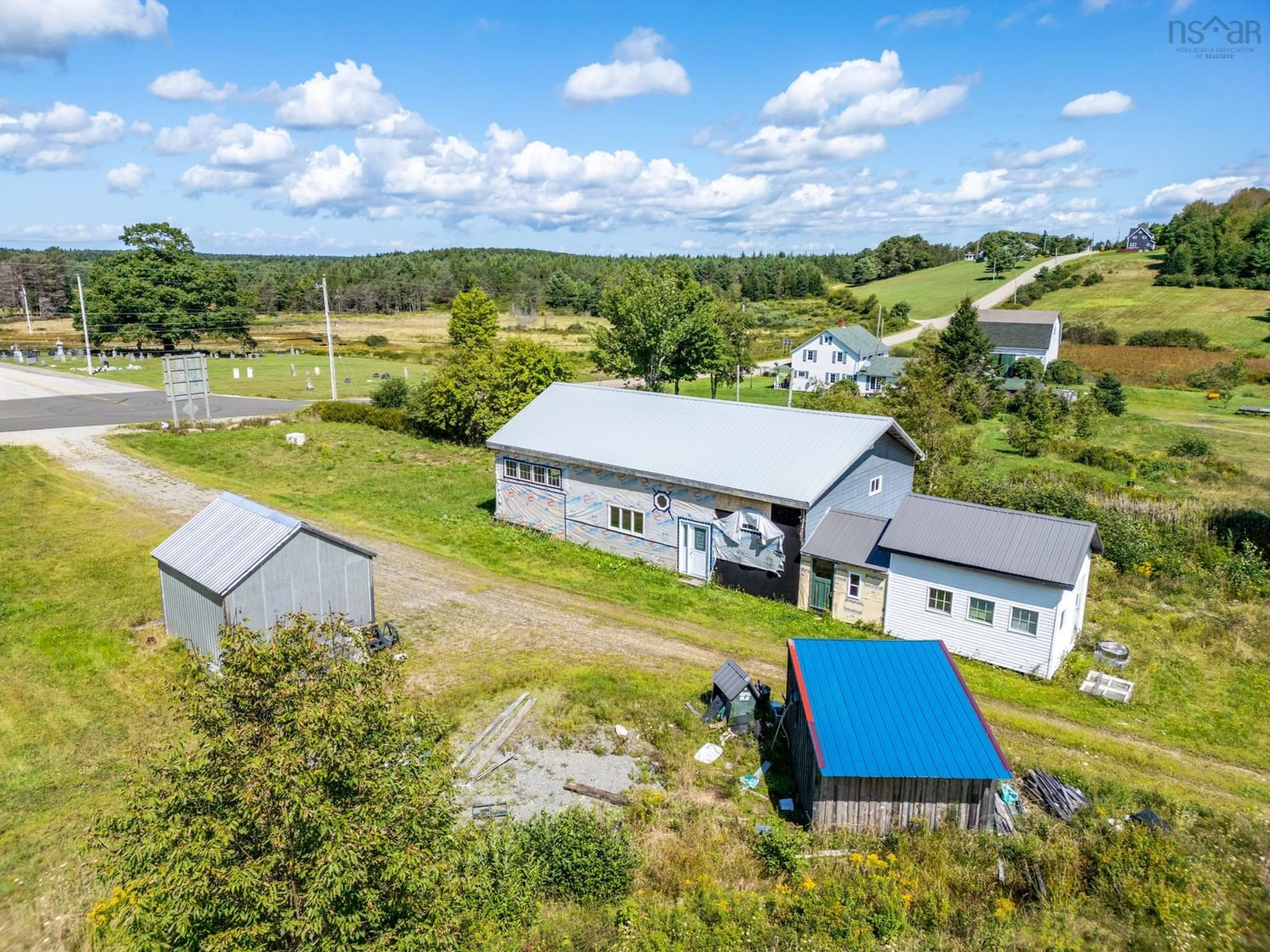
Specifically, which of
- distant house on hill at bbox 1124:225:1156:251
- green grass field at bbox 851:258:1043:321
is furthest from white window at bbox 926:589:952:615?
distant house on hill at bbox 1124:225:1156:251

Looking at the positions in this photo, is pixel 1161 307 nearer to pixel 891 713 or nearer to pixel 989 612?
pixel 989 612

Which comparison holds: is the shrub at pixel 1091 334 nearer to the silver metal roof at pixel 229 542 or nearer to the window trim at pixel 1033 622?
the window trim at pixel 1033 622

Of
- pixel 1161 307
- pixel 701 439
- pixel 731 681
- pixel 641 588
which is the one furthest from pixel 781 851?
pixel 1161 307

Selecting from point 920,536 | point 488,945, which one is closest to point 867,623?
point 920,536

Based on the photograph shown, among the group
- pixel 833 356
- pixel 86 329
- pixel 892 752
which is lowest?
pixel 892 752

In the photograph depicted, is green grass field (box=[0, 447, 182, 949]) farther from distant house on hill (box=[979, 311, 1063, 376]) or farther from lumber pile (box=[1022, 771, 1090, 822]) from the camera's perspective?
distant house on hill (box=[979, 311, 1063, 376])

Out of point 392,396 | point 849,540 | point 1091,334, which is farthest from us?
point 1091,334
